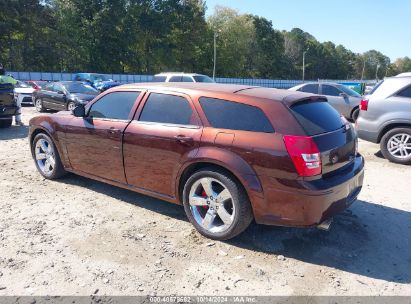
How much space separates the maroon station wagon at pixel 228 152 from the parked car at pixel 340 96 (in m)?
9.23

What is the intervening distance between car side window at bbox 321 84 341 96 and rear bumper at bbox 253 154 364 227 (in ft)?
34.1

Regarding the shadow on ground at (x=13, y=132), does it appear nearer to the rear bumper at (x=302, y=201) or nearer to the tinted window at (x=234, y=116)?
the tinted window at (x=234, y=116)

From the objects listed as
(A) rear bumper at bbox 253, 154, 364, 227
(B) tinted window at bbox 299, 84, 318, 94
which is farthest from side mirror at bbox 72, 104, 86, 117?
(B) tinted window at bbox 299, 84, 318, 94

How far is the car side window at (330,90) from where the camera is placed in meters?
13.2

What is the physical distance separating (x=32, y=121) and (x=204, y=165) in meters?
3.46

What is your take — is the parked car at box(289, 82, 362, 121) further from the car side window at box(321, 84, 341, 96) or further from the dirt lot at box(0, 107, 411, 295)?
the dirt lot at box(0, 107, 411, 295)

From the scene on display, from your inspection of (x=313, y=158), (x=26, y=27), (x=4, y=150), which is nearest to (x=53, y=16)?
(x=26, y=27)

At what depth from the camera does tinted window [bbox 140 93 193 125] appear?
4039 millimetres

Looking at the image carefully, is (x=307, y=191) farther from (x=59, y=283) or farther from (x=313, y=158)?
(x=59, y=283)

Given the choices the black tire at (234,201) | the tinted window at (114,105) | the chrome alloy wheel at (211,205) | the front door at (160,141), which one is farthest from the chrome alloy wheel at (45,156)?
the black tire at (234,201)

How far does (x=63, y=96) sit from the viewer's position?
14.1m

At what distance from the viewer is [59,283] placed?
3.11 metres

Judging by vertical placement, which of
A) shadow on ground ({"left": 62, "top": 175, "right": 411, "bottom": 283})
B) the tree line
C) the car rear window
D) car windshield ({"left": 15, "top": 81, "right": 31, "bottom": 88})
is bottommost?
shadow on ground ({"left": 62, "top": 175, "right": 411, "bottom": 283})

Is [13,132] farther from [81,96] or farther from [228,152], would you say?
[228,152]
